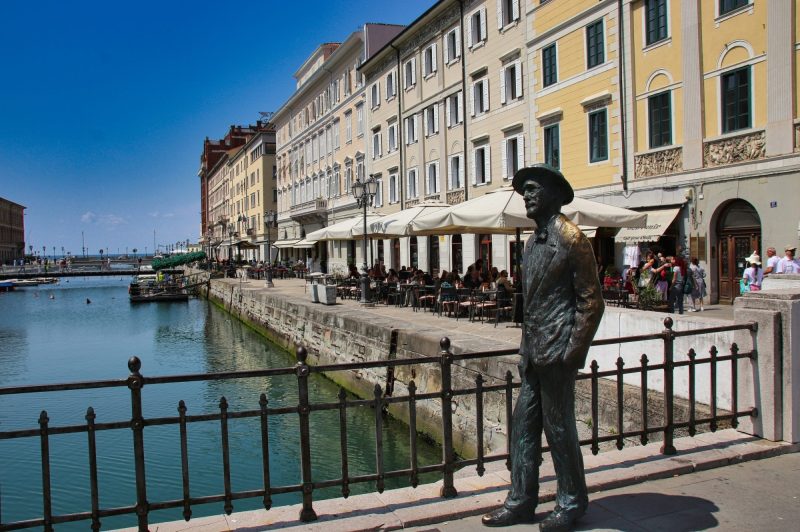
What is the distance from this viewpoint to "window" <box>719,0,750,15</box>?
51.2 feet

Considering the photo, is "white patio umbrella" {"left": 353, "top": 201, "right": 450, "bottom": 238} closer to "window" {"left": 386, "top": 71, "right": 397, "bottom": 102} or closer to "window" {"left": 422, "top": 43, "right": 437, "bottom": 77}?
"window" {"left": 422, "top": 43, "right": 437, "bottom": 77}

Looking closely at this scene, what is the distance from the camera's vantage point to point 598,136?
20.6 meters

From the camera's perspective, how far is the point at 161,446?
12.2 metres

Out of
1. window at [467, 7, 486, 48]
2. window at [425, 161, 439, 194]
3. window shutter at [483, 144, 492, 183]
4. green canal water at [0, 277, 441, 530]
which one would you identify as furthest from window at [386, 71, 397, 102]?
green canal water at [0, 277, 441, 530]

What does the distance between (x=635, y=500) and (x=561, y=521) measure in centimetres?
87

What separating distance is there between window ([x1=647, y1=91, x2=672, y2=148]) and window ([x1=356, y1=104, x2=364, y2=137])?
24.6 metres

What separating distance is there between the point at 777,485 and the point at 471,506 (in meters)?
2.25

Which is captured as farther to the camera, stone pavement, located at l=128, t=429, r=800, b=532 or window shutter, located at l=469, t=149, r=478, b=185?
window shutter, located at l=469, t=149, r=478, b=185

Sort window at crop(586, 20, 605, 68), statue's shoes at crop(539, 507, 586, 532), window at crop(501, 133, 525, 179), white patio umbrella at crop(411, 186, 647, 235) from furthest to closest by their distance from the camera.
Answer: window at crop(501, 133, 525, 179)
window at crop(586, 20, 605, 68)
white patio umbrella at crop(411, 186, 647, 235)
statue's shoes at crop(539, 507, 586, 532)

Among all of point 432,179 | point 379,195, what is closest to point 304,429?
point 432,179

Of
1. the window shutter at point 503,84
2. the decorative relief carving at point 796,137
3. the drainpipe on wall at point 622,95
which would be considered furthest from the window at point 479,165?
the decorative relief carving at point 796,137

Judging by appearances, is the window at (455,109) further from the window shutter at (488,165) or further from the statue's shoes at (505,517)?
the statue's shoes at (505,517)

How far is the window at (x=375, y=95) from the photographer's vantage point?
123 feet

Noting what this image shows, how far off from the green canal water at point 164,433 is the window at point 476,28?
1522 centimetres
